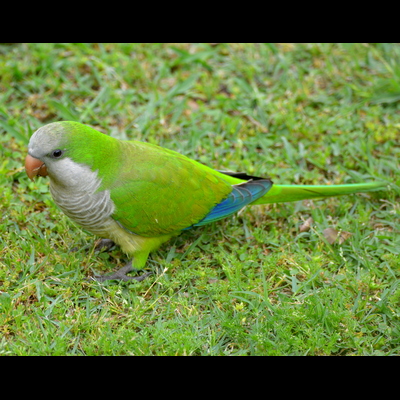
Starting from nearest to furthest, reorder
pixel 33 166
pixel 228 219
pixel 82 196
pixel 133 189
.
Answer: pixel 33 166, pixel 82 196, pixel 133 189, pixel 228 219

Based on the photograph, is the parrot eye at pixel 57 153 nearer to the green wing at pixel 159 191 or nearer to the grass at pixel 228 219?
the green wing at pixel 159 191

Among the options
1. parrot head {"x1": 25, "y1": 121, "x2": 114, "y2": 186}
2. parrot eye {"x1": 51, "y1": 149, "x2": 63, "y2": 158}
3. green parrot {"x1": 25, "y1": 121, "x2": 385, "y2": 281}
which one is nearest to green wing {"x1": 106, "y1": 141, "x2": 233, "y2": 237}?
green parrot {"x1": 25, "y1": 121, "x2": 385, "y2": 281}

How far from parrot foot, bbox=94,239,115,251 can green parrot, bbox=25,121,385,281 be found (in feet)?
0.08

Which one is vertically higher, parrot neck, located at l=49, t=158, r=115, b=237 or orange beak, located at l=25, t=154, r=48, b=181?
orange beak, located at l=25, t=154, r=48, b=181

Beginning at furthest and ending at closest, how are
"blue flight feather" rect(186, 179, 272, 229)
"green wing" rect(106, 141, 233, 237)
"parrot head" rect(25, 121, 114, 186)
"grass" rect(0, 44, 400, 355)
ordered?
1. "blue flight feather" rect(186, 179, 272, 229)
2. "green wing" rect(106, 141, 233, 237)
3. "grass" rect(0, 44, 400, 355)
4. "parrot head" rect(25, 121, 114, 186)

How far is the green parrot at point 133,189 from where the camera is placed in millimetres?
3408

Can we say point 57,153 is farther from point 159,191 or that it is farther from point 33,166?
point 159,191

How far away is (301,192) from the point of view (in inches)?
163

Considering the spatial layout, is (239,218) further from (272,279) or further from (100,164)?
(100,164)

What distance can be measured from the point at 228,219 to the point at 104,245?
1.17 meters

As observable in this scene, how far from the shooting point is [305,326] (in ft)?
11.4

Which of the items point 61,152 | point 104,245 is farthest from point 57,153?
point 104,245

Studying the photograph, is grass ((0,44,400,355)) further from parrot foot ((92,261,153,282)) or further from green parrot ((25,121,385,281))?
green parrot ((25,121,385,281))

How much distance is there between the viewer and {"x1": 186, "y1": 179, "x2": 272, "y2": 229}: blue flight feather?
3969 mm
